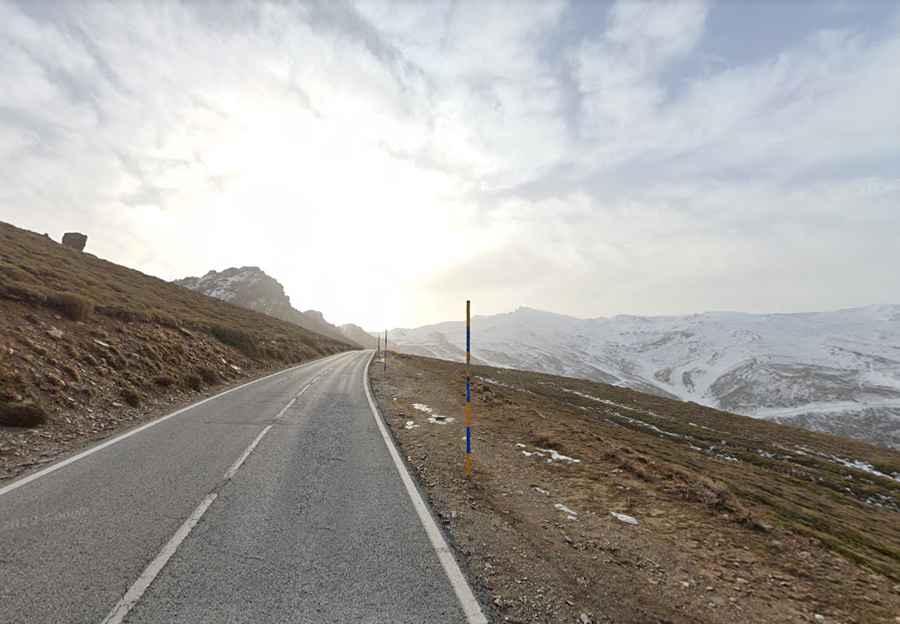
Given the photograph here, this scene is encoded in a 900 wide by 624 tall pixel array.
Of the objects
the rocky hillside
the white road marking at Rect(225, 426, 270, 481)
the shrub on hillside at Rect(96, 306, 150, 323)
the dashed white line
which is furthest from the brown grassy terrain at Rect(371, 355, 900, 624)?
the rocky hillside

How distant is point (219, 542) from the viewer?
4.95 metres

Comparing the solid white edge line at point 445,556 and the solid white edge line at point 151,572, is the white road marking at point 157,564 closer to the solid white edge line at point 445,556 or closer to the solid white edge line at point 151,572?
the solid white edge line at point 151,572

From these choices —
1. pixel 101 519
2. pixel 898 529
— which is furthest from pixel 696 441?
pixel 101 519

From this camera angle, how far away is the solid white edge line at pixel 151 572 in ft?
11.7

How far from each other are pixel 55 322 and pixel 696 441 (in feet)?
171

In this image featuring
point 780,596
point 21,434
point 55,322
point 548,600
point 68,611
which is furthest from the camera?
point 55,322

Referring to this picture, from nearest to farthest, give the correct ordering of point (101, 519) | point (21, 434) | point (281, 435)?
1. point (101, 519)
2. point (21, 434)
3. point (281, 435)

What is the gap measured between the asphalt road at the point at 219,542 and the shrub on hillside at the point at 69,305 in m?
11.8

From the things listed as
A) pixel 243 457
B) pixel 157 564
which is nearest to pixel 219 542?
pixel 157 564

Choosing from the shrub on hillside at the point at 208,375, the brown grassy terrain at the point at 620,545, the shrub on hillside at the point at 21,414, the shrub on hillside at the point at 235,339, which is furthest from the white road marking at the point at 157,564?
the shrub on hillside at the point at 235,339

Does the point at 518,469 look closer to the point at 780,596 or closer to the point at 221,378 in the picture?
the point at 780,596

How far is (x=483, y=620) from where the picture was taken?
377 centimetres

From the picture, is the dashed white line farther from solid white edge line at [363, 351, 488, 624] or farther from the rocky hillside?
the rocky hillside

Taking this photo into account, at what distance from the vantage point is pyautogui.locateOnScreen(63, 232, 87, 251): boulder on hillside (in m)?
67.8
